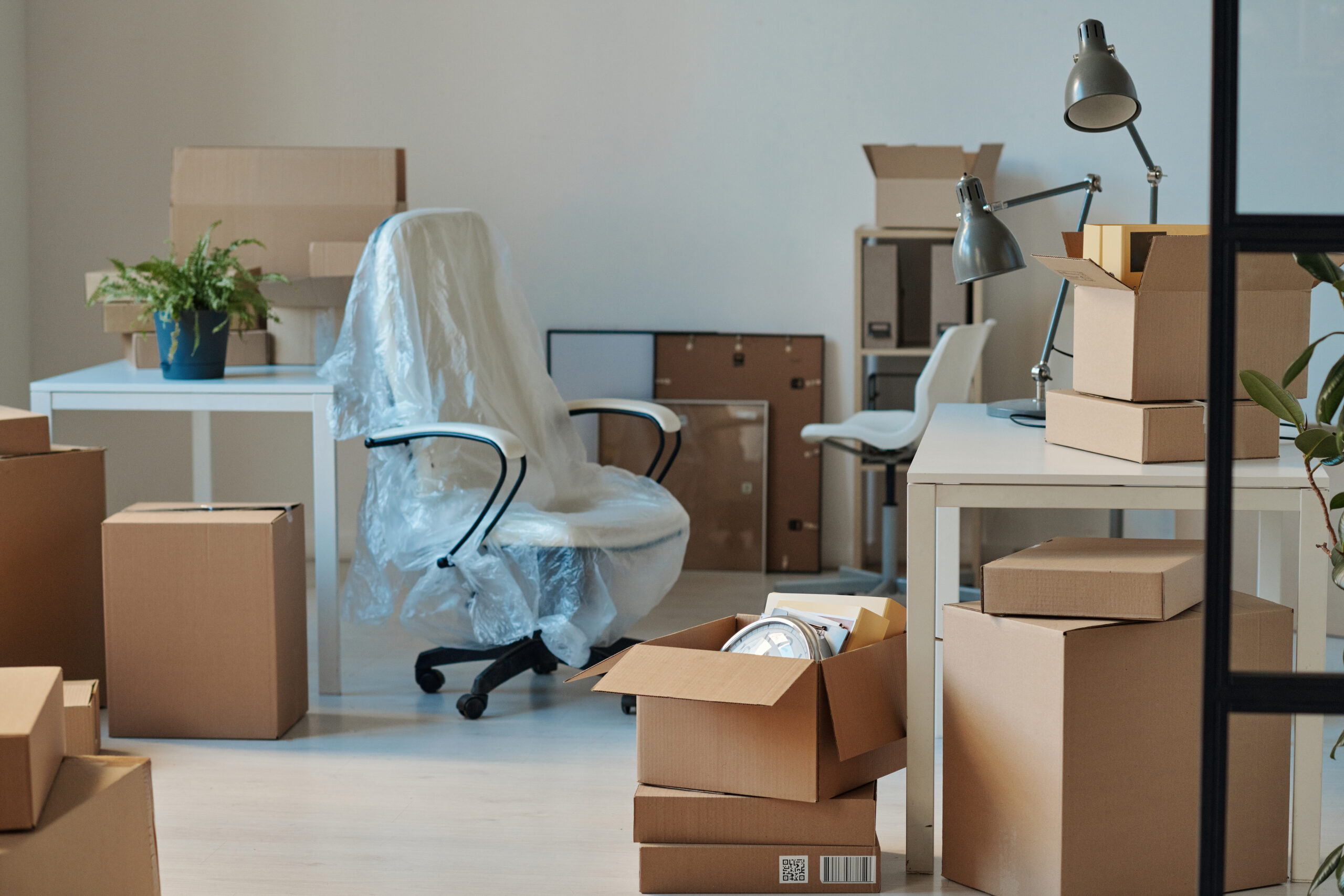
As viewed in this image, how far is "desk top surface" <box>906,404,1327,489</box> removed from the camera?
1.81 m

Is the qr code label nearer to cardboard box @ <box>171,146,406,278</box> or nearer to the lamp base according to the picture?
the lamp base

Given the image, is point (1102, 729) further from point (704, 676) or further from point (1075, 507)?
point (704, 676)

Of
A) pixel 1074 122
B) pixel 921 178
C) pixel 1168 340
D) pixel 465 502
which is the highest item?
pixel 921 178

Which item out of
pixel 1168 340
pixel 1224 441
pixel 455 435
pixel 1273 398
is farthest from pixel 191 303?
pixel 1224 441

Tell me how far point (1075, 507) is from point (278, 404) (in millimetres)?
1832

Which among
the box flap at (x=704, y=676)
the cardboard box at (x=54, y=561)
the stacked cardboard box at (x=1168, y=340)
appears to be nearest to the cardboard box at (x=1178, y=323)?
the stacked cardboard box at (x=1168, y=340)

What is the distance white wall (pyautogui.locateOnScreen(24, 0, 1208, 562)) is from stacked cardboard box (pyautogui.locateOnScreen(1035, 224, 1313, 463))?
2302 millimetres

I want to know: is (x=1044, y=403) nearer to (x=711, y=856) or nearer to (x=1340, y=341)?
(x=1340, y=341)

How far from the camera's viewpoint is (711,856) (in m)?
1.88

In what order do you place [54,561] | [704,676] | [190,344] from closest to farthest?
[704,676]
[54,561]
[190,344]

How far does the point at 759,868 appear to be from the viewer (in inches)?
73.7

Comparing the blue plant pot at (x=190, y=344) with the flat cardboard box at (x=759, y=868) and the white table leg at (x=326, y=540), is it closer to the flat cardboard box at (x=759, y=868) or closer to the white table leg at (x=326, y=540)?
the white table leg at (x=326, y=540)

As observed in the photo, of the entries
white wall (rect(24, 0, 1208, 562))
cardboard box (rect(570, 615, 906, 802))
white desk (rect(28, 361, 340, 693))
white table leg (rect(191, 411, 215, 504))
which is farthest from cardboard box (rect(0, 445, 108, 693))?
white wall (rect(24, 0, 1208, 562))

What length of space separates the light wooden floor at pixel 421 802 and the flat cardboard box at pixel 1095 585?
0.46 meters
